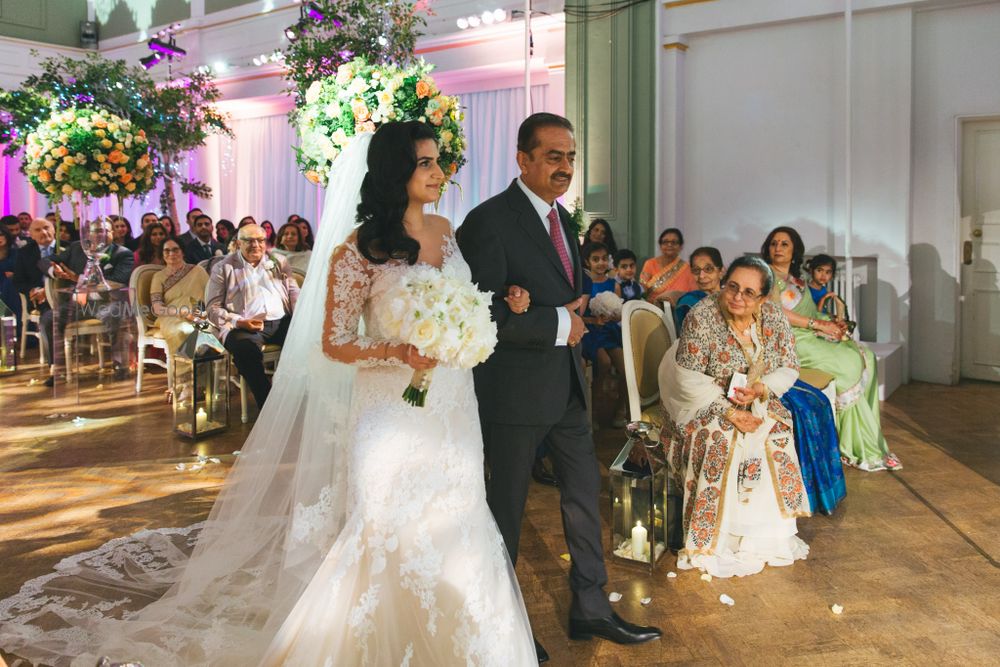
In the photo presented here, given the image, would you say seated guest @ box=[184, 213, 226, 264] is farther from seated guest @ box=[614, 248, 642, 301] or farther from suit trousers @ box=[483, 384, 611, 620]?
suit trousers @ box=[483, 384, 611, 620]

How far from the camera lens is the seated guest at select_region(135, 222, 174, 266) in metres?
7.85

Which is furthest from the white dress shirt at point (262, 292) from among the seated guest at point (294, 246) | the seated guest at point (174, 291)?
the seated guest at point (294, 246)

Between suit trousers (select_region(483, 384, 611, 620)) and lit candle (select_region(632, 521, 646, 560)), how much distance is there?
0.68 meters

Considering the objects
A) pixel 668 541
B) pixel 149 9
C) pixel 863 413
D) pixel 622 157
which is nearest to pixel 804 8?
pixel 622 157

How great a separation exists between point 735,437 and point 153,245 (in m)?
5.87

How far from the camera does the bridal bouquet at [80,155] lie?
657 centimetres

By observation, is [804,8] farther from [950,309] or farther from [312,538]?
[312,538]

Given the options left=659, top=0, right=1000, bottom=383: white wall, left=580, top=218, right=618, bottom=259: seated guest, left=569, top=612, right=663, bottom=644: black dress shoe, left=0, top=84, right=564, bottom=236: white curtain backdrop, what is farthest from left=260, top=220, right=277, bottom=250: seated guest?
left=569, top=612, right=663, bottom=644: black dress shoe

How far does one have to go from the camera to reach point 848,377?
5.16 metres

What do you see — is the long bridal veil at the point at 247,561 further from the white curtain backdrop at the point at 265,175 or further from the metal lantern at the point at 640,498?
the white curtain backdrop at the point at 265,175

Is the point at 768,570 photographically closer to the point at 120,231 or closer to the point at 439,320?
the point at 439,320

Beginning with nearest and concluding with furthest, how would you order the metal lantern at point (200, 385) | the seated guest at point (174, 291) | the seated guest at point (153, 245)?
the metal lantern at point (200, 385)
the seated guest at point (174, 291)
the seated guest at point (153, 245)

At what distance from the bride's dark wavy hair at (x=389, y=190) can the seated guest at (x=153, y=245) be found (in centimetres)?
591

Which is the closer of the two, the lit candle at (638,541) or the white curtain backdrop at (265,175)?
the lit candle at (638,541)
